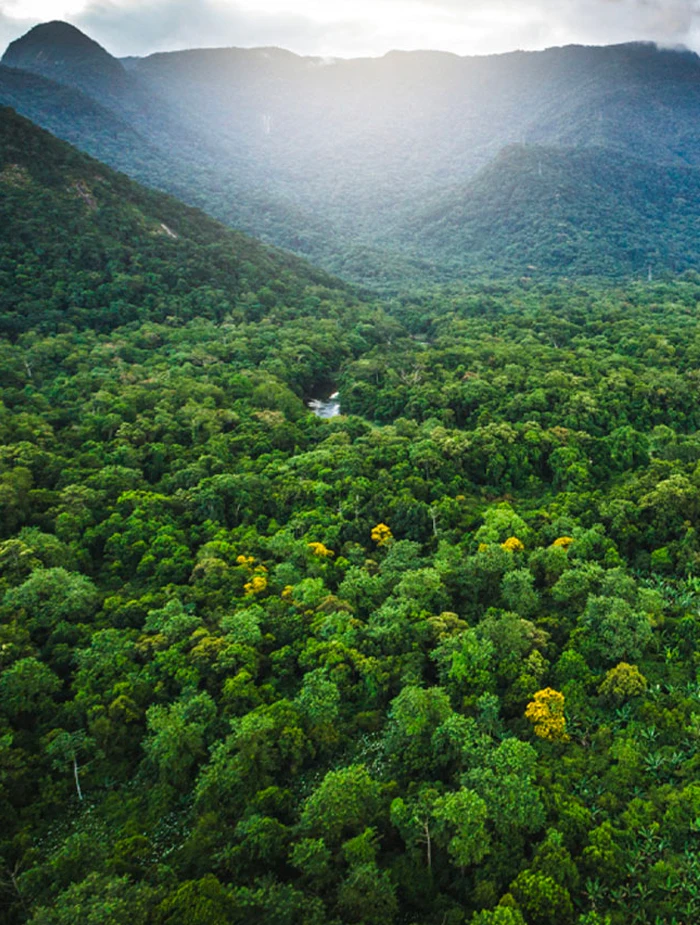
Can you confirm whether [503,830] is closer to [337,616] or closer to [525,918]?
[525,918]

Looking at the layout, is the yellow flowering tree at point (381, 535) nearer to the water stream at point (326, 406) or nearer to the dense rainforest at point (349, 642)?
the dense rainforest at point (349, 642)

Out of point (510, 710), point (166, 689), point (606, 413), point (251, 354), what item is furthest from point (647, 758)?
point (251, 354)

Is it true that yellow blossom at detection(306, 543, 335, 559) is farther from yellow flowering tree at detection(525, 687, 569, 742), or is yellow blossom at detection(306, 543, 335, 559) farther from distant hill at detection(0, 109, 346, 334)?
distant hill at detection(0, 109, 346, 334)

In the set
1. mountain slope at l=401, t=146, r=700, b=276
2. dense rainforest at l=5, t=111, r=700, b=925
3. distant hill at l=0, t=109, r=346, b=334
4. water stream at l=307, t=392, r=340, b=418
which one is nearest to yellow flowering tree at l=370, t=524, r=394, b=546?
dense rainforest at l=5, t=111, r=700, b=925

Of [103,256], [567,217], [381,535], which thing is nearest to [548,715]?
[381,535]

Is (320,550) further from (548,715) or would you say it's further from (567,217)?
(567,217)

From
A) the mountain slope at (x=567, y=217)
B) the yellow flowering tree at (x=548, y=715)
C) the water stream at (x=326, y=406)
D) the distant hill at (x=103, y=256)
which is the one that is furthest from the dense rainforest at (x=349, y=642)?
the mountain slope at (x=567, y=217)
